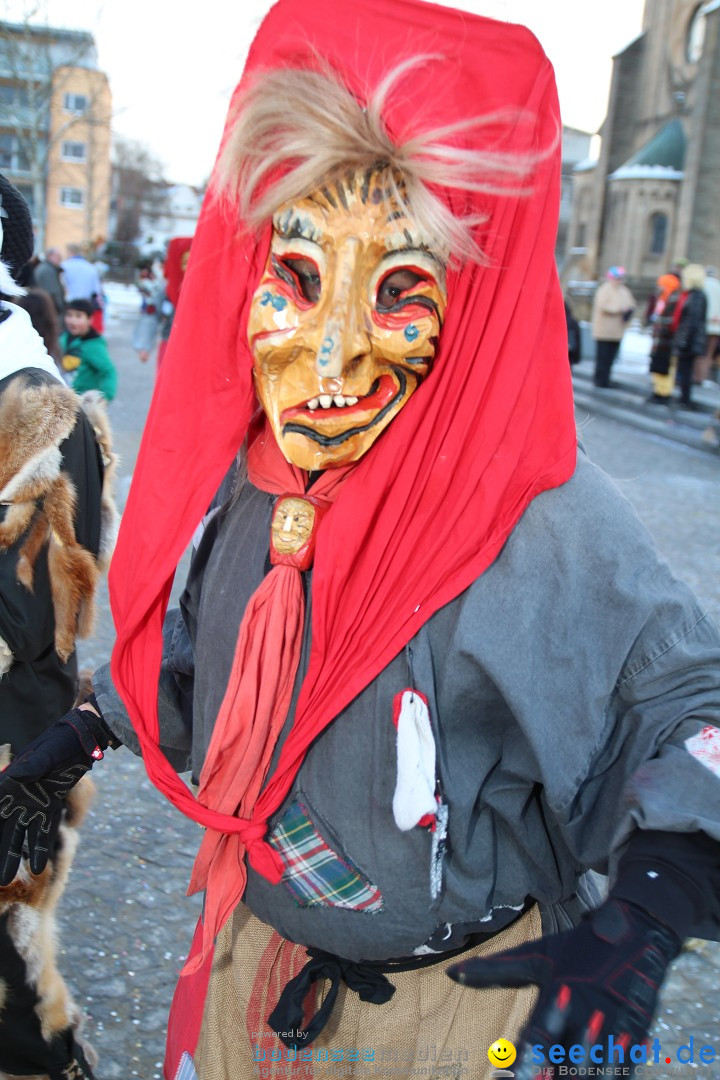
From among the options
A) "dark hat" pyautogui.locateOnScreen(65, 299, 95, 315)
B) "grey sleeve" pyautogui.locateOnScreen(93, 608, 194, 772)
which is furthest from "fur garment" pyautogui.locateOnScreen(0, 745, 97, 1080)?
"dark hat" pyautogui.locateOnScreen(65, 299, 95, 315)

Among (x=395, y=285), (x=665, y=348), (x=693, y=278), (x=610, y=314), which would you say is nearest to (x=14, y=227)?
(x=395, y=285)

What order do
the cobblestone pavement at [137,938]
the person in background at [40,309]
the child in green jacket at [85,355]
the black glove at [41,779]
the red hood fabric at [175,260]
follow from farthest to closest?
the red hood fabric at [175,260] < the child in green jacket at [85,355] < the person in background at [40,309] < the cobblestone pavement at [137,938] < the black glove at [41,779]

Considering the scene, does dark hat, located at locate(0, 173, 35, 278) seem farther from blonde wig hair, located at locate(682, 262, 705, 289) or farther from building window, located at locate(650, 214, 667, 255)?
building window, located at locate(650, 214, 667, 255)

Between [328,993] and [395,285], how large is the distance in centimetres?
103

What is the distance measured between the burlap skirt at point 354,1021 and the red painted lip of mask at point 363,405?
79 cm

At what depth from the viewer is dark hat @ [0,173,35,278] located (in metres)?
2.40

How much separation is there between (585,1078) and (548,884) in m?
0.47

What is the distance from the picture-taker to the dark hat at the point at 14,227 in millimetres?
2404

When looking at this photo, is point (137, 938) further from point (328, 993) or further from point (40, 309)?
point (40, 309)

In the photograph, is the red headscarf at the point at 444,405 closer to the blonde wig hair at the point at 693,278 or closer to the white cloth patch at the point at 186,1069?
the white cloth patch at the point at 186,1069

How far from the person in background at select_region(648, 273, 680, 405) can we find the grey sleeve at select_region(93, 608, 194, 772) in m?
11.9

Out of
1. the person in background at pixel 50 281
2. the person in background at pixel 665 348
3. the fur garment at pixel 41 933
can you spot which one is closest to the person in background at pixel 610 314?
the person in background at pixel 665 348

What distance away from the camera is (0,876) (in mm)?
1638

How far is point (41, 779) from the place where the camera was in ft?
5.46
